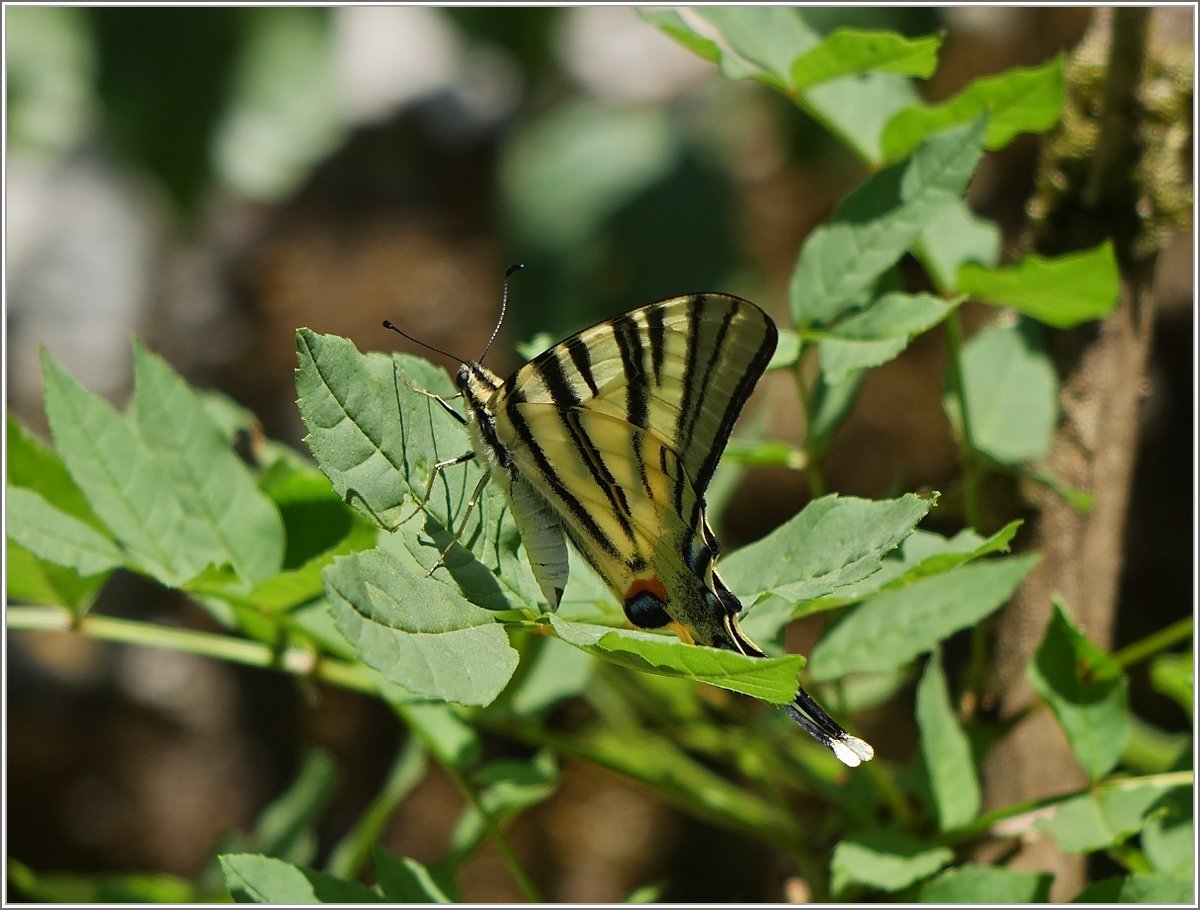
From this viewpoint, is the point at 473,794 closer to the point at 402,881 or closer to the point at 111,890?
the point at 402,881

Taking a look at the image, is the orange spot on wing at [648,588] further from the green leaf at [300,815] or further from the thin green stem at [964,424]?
the green leaf at [300,815]

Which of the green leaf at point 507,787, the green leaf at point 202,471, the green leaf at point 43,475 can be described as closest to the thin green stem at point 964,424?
the green leaf at point 507,787

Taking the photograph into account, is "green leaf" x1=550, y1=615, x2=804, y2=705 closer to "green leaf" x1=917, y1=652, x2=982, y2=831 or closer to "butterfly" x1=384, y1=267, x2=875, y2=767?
"butterfly" x1=384, y1=267, x2=875, y2=767

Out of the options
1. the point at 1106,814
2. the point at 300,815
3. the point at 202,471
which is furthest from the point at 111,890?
the point at 1106,814

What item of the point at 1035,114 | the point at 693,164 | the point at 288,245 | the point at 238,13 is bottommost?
the point at 288,245

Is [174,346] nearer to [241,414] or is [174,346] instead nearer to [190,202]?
[190,202]

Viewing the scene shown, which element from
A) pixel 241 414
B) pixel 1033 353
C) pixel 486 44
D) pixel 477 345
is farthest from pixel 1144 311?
pixel 477 345
